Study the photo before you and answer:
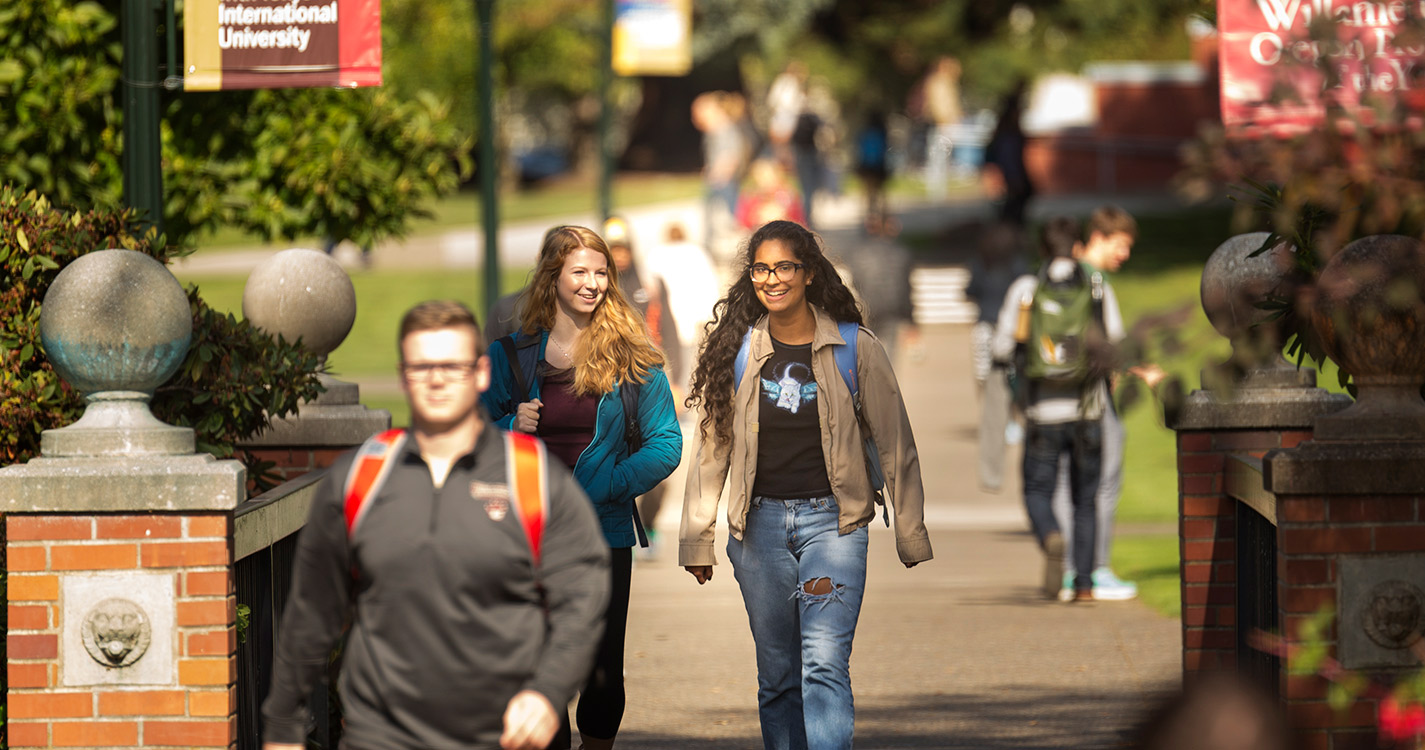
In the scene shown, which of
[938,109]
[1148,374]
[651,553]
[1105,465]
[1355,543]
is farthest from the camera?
[938,109]

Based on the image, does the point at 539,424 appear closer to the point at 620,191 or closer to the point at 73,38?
the point at 73,38

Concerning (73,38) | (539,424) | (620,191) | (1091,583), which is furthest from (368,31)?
(620,191)

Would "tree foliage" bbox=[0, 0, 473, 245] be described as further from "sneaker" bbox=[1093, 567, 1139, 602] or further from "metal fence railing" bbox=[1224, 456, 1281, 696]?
"metal fence railing" bbox=[1224, 456, 1281, 696]

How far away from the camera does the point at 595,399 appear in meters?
5.67

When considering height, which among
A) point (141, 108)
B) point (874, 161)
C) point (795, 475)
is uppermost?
point (874, 161)

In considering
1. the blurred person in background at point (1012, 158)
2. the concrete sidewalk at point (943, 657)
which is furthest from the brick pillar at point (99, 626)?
the blurred person in background at point (1012, 158)

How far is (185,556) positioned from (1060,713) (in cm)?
363

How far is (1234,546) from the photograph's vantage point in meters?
6.40

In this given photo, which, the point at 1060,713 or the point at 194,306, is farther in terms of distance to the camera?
the point at 1060,713

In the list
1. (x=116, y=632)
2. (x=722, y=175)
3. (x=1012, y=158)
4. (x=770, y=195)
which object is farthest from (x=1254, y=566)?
(x=1012, y=158)

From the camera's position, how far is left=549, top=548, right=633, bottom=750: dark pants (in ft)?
18.4

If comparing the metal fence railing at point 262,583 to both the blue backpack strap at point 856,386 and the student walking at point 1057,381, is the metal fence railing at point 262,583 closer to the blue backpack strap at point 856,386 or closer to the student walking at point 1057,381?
the blue backpack strap at point 856,386

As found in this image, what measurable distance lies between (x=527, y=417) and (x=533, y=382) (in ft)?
0.49

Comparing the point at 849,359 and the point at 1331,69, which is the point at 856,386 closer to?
the point at 849,359
